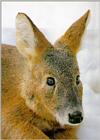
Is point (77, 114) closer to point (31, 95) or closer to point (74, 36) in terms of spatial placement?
point (31, 95)

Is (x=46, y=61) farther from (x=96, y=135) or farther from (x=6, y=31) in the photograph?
(x=96, y=135)

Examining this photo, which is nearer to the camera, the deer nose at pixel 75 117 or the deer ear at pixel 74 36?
the deer nose at pixel 75 117

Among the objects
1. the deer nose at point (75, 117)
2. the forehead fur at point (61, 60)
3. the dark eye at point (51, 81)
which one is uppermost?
the forehead fur at point (61, 60)

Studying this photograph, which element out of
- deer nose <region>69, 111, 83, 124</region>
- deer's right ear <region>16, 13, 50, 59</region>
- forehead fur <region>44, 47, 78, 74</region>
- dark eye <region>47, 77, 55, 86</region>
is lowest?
deer nose <region>69, 111, 83, 124</region>

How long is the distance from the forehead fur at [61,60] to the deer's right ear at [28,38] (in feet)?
0.10

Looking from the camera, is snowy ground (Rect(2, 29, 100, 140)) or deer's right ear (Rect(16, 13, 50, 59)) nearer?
deer's right ear (Rect(16, 13, 50, 59))

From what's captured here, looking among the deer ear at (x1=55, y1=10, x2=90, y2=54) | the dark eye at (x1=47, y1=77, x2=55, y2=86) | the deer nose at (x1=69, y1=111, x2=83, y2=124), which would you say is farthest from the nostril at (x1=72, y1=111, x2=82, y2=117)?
the deer ear at (x1=55, y1=10, x2=90, y2=54)

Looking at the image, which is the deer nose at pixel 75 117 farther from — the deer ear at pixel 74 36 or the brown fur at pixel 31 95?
the deer ear at pixel 74 36

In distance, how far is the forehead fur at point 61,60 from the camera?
1624 mm

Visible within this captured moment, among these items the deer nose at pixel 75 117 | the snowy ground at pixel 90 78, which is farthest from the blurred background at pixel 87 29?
the deer nose at pixel 75 117

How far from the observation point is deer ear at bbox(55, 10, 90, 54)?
5.56ft

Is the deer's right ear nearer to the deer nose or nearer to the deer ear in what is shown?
the deer ear

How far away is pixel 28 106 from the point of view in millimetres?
1660

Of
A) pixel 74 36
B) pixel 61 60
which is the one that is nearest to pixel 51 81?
pixel 61 60
